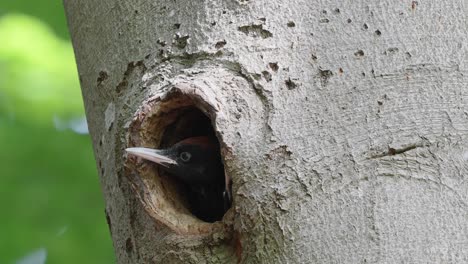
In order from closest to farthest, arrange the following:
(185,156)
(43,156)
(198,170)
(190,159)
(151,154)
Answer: (151,154) → (185,156) → (190,159) → (198,170) → (43,156)

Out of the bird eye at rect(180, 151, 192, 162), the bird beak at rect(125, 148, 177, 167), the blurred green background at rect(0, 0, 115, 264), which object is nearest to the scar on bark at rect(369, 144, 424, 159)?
the bird beak at rect(125, 148, 177, 167)

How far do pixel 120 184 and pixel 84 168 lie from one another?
174cm

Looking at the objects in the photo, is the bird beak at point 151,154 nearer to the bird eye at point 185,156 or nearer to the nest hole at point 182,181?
the nest hole at point 182,181

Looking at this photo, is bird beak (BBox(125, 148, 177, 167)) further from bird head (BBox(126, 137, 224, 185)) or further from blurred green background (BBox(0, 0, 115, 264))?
blurred green background (BBox(0, 0, 115, 264))

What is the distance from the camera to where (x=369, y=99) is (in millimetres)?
2002

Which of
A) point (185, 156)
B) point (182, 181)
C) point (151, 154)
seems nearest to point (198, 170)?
point (185, 156)

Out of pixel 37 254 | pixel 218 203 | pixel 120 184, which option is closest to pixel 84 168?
pixel 37 254

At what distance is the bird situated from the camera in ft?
7.52

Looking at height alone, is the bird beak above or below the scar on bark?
above

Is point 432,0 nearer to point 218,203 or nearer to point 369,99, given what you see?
point 369,99

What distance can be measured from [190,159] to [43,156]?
1291mm

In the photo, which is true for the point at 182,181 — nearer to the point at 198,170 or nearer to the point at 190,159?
the point at 190,159

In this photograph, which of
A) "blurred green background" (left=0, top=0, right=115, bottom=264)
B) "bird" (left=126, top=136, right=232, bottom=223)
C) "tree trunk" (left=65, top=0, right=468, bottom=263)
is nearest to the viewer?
"tree trunk" (left=65, top=0, right=468, bottom=263)

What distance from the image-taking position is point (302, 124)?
2.00 meters
